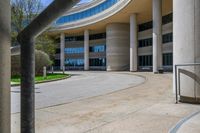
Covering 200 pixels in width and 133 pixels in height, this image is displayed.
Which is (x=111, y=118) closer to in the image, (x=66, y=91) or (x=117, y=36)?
(x=66, y=91)

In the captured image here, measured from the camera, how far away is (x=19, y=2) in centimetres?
4194

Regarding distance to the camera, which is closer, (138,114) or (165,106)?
(138,114)

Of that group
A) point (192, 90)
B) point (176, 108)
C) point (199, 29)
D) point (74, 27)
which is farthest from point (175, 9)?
point (74, 27)

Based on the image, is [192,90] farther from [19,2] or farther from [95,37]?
[95,37]

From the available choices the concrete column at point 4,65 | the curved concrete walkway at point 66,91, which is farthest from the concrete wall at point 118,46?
the concrete column at point 4,65

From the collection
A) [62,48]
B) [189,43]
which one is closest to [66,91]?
[189,43]

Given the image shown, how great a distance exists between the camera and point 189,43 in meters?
9.89

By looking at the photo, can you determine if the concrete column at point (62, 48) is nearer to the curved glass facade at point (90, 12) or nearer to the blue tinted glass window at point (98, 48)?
the curved glass facade at point (90, 12)

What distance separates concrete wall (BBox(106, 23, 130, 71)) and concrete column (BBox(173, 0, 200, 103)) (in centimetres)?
4774

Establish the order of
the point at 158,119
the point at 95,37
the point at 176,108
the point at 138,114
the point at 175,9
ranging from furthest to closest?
the point at 95,37 < the point at 175,9 < the point at 176,108 < the point at 138,114 < the point at 158,119

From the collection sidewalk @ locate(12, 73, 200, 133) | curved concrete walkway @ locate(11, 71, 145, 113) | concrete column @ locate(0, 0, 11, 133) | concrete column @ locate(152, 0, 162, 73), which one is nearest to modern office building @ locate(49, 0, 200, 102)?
concrete column @ locate(152, 0, 162, 73)

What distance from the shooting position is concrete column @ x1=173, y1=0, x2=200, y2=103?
31.8ft

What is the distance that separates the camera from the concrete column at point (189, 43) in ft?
31.8

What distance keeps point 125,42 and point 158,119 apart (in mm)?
51754
